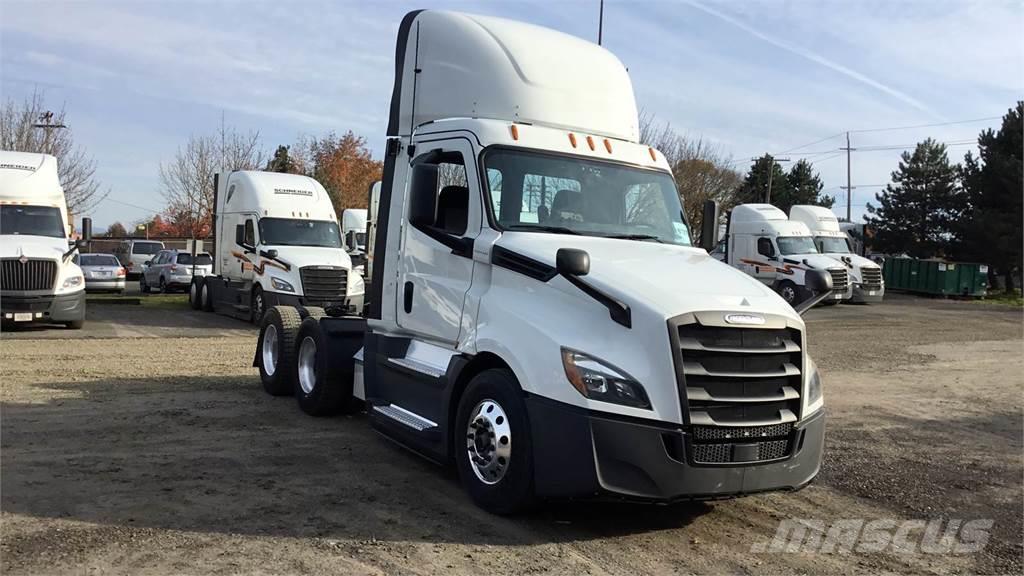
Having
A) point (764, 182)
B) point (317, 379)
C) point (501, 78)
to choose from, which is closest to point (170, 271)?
point (317, 379)

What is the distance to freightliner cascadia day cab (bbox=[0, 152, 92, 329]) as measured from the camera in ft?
51.8

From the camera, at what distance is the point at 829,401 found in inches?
451

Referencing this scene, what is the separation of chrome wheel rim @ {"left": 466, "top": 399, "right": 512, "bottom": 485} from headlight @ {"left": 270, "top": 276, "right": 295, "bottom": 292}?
1340 cm

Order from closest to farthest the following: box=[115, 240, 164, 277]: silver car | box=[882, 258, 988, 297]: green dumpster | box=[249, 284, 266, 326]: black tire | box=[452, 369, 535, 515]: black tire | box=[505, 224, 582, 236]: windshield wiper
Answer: box=[452, 369, 535, 515]: black tire
box=[505, 224, 582, 236]: windshield wiper
box=[249, 284, 266, 326]: black tire
box=[882, 258, 988, 297]: green dumpster
box=[115, 240, 164, 277]: silver car

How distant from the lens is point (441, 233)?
6574 mm

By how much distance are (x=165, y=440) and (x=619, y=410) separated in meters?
4.59

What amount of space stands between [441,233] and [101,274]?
26.8 meters

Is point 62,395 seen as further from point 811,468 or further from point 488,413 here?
point 811,468

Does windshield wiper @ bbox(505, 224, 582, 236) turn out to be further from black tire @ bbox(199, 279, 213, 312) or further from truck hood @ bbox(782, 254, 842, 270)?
truck hood @ bbox(782, 254, 842, 270)

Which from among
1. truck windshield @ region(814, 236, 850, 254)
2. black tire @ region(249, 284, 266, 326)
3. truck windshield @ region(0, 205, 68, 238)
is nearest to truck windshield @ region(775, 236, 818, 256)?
truck windshield @ region(814, 236, 850, 254)

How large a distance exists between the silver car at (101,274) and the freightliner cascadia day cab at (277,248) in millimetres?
10290

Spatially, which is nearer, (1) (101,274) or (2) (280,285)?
(2) (280,285)

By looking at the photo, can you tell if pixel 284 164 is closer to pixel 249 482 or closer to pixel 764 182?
pixel 764 182

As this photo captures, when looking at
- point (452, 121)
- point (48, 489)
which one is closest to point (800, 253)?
point (452, 121)
